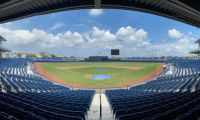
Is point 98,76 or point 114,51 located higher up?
point 114,51

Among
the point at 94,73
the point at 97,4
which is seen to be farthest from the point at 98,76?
the point at 97,4

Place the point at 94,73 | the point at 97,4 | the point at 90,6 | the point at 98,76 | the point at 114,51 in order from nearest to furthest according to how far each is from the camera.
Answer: the point at 97,4
the point at 90,6
the point at 98,76
the point at 94,73
the point at 114,51

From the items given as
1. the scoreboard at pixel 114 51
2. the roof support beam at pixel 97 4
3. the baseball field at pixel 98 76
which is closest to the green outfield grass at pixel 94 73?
the baseball field at pixel 98 76

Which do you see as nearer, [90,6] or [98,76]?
[90,6]

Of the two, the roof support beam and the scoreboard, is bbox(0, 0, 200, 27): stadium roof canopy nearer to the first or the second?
the roof support beam

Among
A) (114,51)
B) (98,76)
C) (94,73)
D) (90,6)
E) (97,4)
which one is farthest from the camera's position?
(114,51)

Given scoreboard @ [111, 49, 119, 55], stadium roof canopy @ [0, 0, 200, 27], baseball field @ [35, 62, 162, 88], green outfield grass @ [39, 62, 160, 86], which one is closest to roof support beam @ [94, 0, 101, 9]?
stadium roof canopy @ [0, 0, 200, 27]

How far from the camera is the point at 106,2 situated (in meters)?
23.2

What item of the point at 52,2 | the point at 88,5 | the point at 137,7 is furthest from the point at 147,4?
the point at 52,2

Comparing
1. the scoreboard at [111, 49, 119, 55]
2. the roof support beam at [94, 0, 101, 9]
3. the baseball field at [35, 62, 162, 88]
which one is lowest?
the baseball field at [35, 62, 162, 88]

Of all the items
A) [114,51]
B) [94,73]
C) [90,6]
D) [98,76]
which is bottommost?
[98,76]

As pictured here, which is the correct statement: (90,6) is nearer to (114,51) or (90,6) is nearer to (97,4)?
(97,4)

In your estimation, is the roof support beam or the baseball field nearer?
the roof support beam

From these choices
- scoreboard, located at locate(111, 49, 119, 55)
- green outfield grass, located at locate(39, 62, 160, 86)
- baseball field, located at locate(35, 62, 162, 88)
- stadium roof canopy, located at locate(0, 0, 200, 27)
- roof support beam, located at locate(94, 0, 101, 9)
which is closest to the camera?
stadium roof canopy, located at locate(0, 0, 200, 27)
